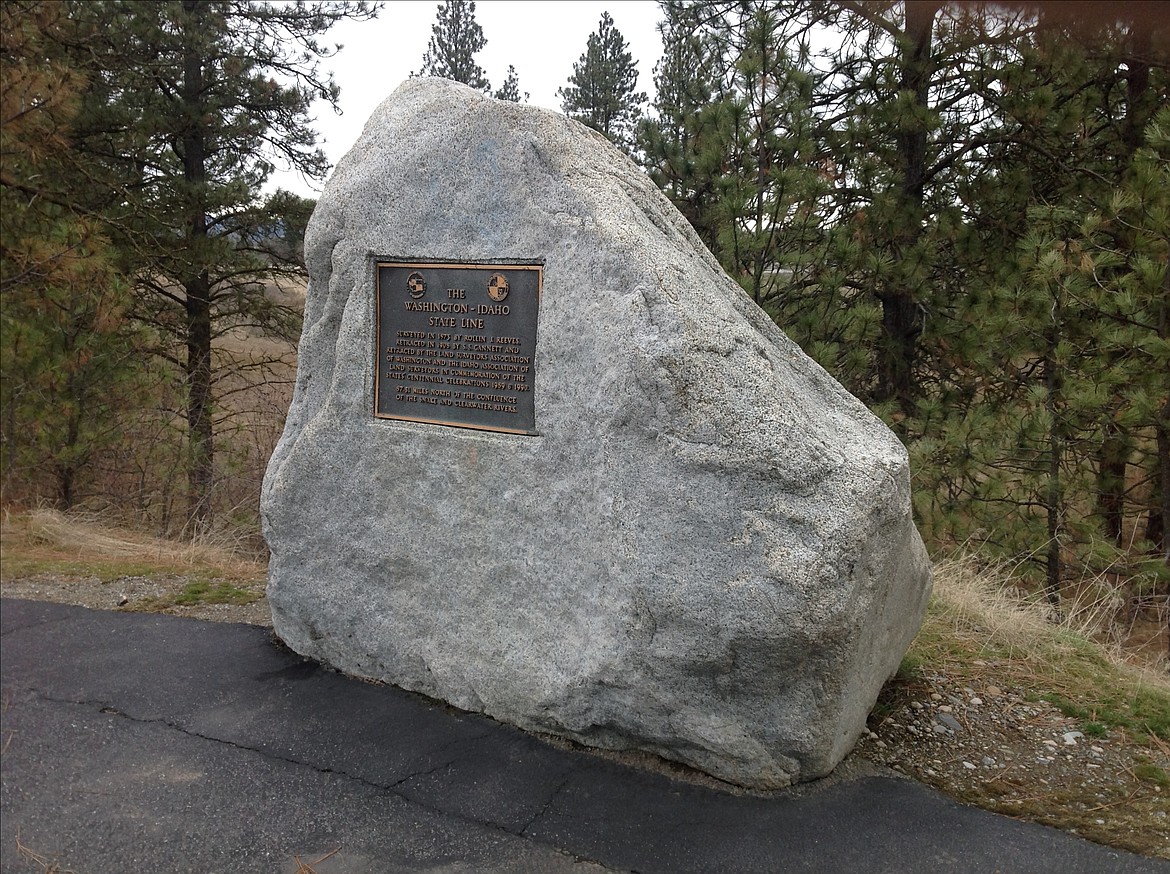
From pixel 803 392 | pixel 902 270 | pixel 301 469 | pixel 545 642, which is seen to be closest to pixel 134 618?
pixel 301 469

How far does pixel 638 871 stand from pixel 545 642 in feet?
2.84

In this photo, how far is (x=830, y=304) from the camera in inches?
258

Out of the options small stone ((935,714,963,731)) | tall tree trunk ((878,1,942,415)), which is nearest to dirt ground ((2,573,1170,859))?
small stone ((935,714,963,731))

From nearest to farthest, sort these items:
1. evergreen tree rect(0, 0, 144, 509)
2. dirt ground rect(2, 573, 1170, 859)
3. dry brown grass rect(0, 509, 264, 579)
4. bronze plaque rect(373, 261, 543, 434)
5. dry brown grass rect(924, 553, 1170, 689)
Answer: dirt ground rect(2, 573, 1170, 859) → bronze plaque rect(373, 261, 543, 434) → dry brown grass rect(924, 553, 1170, 689) → dry brown grass rect(0, 509, 264, 579) → evergreen tree rect(0, 0, 144, 509)

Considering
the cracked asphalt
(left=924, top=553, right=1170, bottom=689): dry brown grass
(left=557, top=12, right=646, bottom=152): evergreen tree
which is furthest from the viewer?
(left=557, top=12, right=646, bottom=152): evergreen tree

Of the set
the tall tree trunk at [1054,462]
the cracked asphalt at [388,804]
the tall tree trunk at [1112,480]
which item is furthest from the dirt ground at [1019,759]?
the tall tree trunk at [1112,480]

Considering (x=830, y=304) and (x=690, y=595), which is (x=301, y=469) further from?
(x=830, y=304)

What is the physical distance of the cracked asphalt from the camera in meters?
2.75

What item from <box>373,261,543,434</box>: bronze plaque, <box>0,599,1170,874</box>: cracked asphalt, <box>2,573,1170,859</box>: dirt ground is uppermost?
<box>373,261,543,434</box>: bronze plaque

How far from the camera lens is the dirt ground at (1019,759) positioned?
117 inches

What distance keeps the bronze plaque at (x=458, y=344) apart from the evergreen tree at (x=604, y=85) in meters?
16.3

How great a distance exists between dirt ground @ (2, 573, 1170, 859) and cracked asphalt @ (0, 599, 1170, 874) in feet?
0.42

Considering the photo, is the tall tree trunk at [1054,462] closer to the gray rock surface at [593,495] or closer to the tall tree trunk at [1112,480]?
the tall tree trunk at [1112,480]

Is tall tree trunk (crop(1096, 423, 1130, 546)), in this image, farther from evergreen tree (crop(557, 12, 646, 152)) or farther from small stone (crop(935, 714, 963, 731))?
evergreen tree (crop(557, 12, 646, 152))
